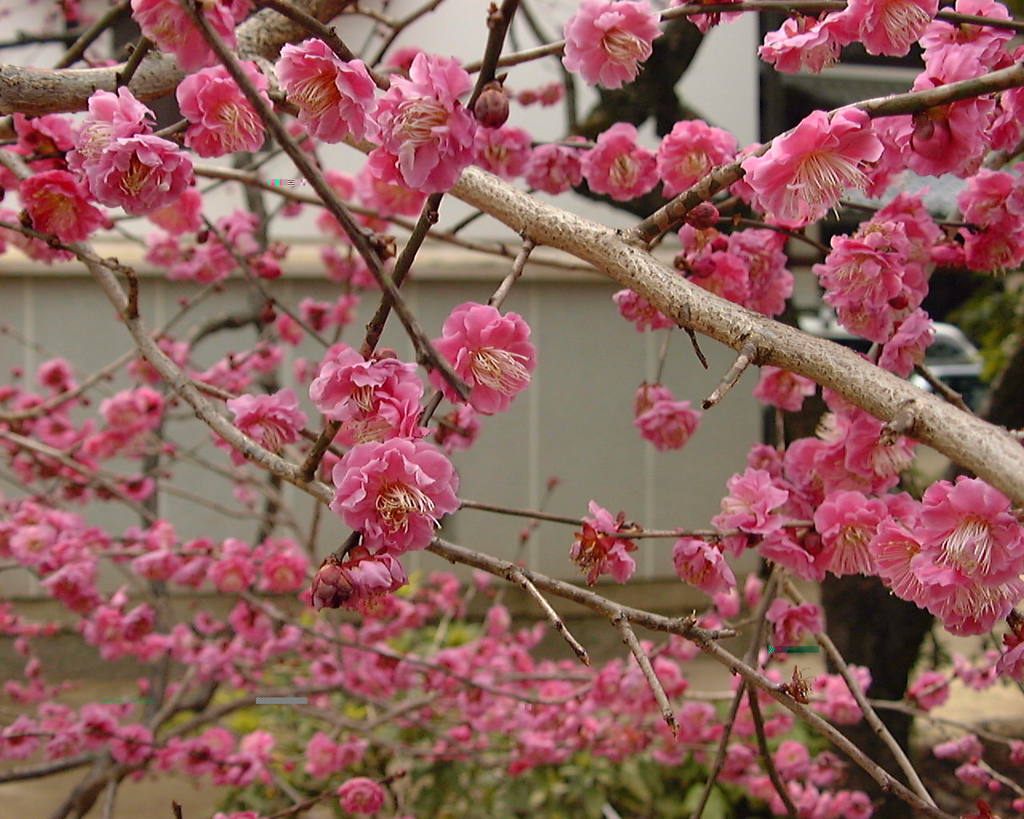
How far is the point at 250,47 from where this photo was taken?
1.08 meters

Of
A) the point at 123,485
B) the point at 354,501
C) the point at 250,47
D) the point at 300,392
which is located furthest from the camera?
the point at 300,392

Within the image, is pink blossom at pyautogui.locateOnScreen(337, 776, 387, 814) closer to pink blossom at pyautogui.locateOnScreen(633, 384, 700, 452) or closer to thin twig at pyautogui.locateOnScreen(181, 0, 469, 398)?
pink blossom at pyautogui.locateOnScreen(633, 384, 700, 452)

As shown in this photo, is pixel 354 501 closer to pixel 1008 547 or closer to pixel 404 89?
pixel 404 89

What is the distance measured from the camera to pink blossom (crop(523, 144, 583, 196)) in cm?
130

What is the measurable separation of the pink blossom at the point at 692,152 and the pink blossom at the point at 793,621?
53 centimetres

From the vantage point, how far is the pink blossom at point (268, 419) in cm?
95

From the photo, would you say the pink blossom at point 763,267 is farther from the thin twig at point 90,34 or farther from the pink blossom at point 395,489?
the thin twig at point 90,34

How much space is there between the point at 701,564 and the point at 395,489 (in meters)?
0.43

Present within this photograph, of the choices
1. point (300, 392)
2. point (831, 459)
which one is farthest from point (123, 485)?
point (831, 459)

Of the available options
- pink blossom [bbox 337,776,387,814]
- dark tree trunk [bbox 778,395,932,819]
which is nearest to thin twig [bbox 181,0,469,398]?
pink blossom [bbox 337,776,387,814]

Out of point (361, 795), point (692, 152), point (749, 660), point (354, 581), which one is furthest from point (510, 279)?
point (361, 795)

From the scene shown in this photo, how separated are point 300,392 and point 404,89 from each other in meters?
2.97

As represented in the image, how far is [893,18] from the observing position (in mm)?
839

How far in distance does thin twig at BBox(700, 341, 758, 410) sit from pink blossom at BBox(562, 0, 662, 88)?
1.29 ft
